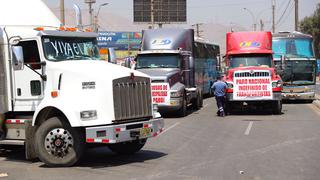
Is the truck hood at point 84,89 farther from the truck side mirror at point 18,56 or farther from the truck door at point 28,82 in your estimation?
the truck side mirror at point 18,56

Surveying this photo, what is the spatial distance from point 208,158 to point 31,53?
4153 millimetres

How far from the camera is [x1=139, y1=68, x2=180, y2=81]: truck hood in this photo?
68.2ft

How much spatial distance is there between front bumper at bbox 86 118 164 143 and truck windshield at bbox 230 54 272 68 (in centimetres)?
1230

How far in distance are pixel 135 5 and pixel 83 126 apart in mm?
64293

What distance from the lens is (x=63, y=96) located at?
1042 cm

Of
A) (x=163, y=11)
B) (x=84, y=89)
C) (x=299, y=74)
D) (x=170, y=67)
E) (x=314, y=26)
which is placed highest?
(x=163, y=11)

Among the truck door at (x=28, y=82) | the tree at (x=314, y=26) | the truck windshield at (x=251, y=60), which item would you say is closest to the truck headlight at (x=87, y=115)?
the truck door at (x=28, y=82)

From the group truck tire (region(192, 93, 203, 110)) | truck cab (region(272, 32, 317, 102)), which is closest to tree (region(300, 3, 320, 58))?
truck cab (region(272, 32, 317, 102))

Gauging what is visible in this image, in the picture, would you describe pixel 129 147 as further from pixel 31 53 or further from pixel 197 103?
pixel 197 103

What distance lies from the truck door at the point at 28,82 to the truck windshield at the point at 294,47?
19860 millimetres

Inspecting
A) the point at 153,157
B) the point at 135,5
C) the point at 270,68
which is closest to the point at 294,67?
the point at 270,68

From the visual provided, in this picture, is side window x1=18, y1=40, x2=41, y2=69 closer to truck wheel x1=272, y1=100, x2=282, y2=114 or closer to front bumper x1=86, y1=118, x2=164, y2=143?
front bumper x1=86, y1=118, x2=164, y2=143

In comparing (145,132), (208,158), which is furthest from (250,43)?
(145,132)

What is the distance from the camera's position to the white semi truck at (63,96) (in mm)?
10211
